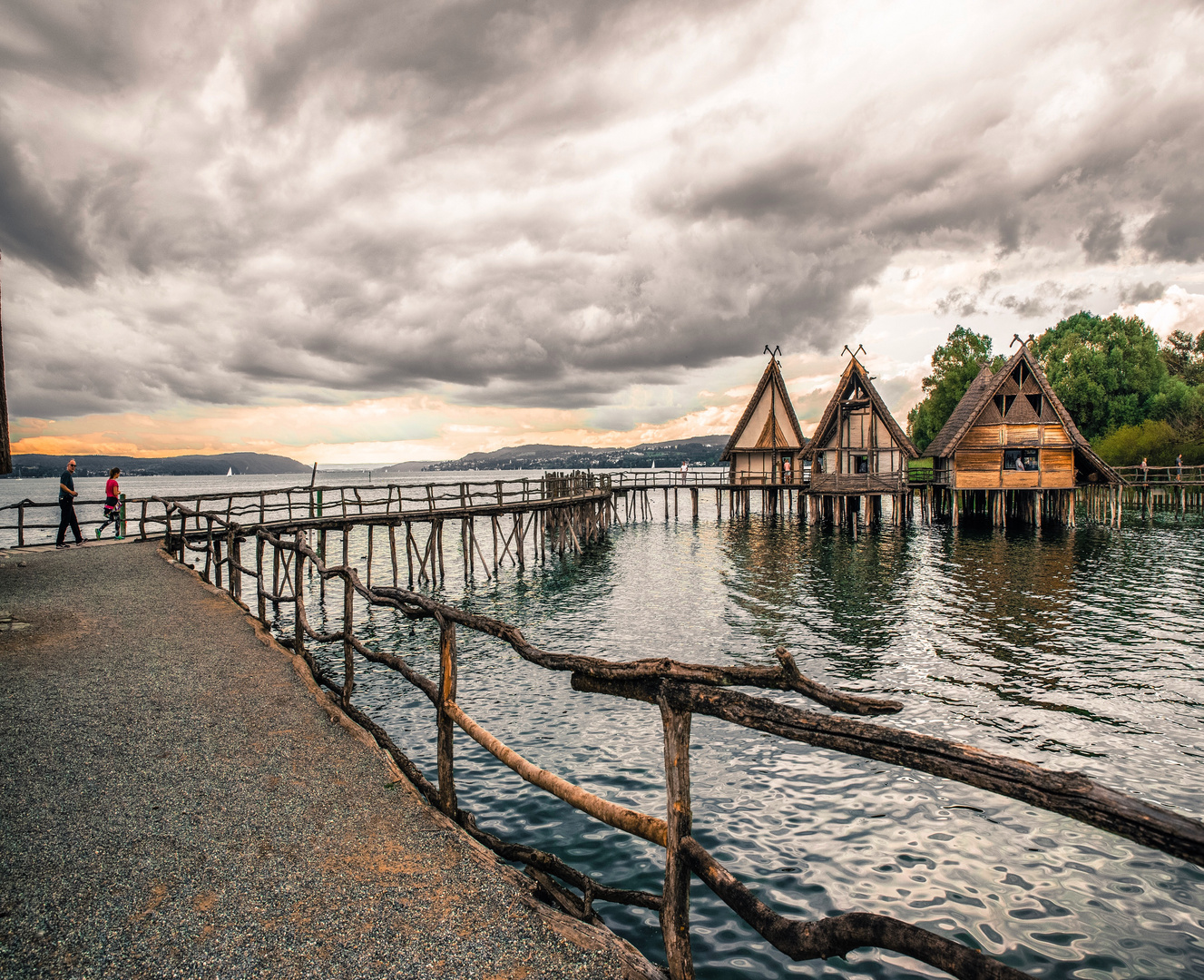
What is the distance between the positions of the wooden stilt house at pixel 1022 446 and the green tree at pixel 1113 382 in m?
25.5

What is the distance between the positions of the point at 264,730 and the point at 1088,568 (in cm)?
2405

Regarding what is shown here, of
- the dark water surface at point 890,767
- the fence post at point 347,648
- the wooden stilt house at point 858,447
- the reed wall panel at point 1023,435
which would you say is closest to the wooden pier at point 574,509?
the wooden stilt house at point 858,447

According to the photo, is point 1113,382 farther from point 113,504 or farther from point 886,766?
point 113,504

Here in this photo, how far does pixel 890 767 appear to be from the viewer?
7824 mm

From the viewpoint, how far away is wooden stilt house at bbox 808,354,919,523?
33.0 meters

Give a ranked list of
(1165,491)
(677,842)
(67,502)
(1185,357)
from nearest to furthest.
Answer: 1. (677,842)
2. (67,502)
3. (1165,491)
4. (1185,357)

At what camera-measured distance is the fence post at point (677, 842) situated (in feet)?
8.84

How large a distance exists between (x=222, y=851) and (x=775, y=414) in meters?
40.7

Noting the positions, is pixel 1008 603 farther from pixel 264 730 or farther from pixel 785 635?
pixel 264 730

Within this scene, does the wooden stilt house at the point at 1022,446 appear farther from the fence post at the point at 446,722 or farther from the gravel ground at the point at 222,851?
the gravel ground at the point at 222,851

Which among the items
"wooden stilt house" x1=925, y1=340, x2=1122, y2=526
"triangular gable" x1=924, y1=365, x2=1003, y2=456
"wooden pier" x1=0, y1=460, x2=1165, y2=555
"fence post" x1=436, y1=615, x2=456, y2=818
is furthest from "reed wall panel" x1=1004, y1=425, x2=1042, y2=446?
"fence post" x1=436, y1=615, x2=456, y2=818

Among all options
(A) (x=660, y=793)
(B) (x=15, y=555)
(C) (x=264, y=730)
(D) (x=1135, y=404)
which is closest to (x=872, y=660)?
(A) (x=660, y=793)

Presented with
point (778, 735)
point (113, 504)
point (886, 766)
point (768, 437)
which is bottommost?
point (886, 766)

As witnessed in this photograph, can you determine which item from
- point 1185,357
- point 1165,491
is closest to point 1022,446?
point 1165,491
